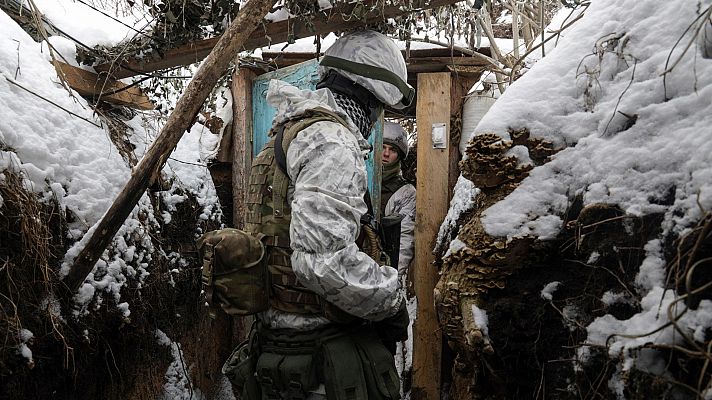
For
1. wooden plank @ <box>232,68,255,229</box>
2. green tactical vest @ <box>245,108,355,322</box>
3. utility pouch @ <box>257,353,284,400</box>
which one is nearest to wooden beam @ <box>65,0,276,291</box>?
green tactical vest @ <box>245,108,355,322</box>

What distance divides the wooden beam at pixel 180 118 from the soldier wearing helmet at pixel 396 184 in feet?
8.02

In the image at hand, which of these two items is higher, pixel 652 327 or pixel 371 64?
pixel 371 64

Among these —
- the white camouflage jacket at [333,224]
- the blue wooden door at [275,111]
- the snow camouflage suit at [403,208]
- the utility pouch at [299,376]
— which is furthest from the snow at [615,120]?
the snow camouflage suit at [403,208]

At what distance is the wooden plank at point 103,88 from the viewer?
3.20m

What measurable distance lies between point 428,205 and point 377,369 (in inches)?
79.1

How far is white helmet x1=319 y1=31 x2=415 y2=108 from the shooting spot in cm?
228

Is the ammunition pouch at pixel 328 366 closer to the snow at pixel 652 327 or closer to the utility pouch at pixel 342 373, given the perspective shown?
the utility pouch at pixel 342 373

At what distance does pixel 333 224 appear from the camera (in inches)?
70.8

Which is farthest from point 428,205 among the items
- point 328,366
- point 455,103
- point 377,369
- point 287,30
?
point 328,366

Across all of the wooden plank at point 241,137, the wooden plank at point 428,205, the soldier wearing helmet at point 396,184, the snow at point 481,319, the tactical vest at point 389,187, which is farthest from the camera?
the tactical vest at point 389,187

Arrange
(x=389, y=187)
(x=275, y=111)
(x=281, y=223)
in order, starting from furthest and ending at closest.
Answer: (x=389, y=187) < (x=275, y=111) < (x=281, y=223)

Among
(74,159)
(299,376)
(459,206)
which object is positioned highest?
(74,159)

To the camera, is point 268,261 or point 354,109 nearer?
point 268,261

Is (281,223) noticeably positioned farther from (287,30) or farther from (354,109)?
(287,30)
